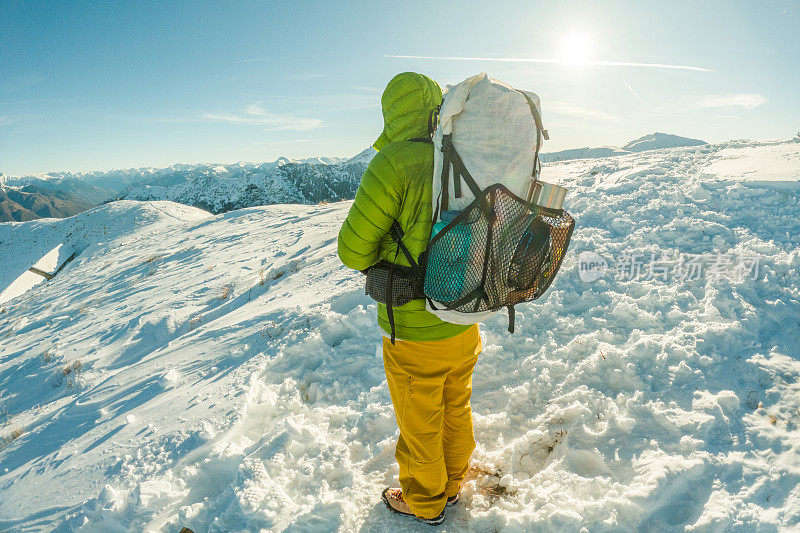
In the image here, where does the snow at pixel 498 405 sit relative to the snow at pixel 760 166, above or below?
below

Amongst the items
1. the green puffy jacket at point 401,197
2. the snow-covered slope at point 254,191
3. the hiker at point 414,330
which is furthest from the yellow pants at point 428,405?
the snow-covered slope at point 254,191

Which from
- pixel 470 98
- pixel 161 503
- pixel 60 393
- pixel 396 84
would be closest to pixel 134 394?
pixel 60 393

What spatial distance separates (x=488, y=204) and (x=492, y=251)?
0.23m

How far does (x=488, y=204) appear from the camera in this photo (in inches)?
65.2

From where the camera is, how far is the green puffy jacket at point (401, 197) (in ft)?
5.97

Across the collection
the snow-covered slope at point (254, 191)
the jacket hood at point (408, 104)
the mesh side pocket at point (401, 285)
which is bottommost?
the mesh side pocket at point (401, 285)

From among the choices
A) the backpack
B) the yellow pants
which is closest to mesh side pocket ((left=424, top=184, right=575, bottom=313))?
the backpack

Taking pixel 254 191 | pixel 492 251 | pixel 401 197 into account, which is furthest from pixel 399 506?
pixel 254 191

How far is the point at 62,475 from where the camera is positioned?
309 centimetres

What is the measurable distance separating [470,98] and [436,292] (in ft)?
3.14

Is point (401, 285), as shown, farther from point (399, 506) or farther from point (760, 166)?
point (760, 166)

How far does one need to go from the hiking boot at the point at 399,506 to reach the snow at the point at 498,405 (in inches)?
3.4

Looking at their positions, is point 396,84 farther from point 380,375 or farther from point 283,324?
point 283,324

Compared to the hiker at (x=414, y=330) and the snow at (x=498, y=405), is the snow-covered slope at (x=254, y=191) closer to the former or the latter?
the snow at (x=498, y=405)
